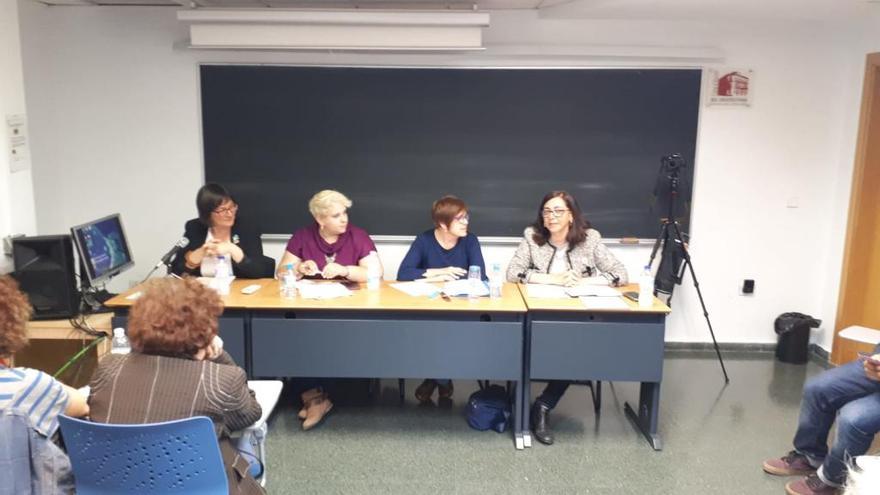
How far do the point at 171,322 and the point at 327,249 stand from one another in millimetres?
2031

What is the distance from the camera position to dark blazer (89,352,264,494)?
6.54 feet

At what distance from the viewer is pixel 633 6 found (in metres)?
3.98

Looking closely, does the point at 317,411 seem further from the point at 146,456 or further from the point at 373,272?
the point at 146,456

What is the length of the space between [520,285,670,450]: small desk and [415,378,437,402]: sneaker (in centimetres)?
82

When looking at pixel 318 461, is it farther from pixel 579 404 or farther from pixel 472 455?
pixel 579 404

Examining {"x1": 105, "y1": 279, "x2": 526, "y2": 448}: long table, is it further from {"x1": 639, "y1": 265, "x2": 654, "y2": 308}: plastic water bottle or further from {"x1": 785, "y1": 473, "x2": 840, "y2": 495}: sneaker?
{"x1": 785, "y1": 473, "x2": 840, "y2": 495}: sneaker

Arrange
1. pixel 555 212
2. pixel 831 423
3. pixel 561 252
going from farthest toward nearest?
pixel 561 252 → pixel 555 212 → pixel 831 423

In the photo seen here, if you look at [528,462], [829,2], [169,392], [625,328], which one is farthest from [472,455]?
[829,2]

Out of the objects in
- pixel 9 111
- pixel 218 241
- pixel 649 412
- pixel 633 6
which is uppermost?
pixel 633 6

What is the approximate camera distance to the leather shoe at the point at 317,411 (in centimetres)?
375

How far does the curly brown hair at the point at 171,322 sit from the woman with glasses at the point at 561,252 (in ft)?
7.33

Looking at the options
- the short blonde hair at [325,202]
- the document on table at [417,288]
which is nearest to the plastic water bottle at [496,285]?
the document on table at [417,288]

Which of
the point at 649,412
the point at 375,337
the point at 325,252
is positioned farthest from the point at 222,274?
the point at 649,412

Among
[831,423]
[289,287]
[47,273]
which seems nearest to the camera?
[831,423]
